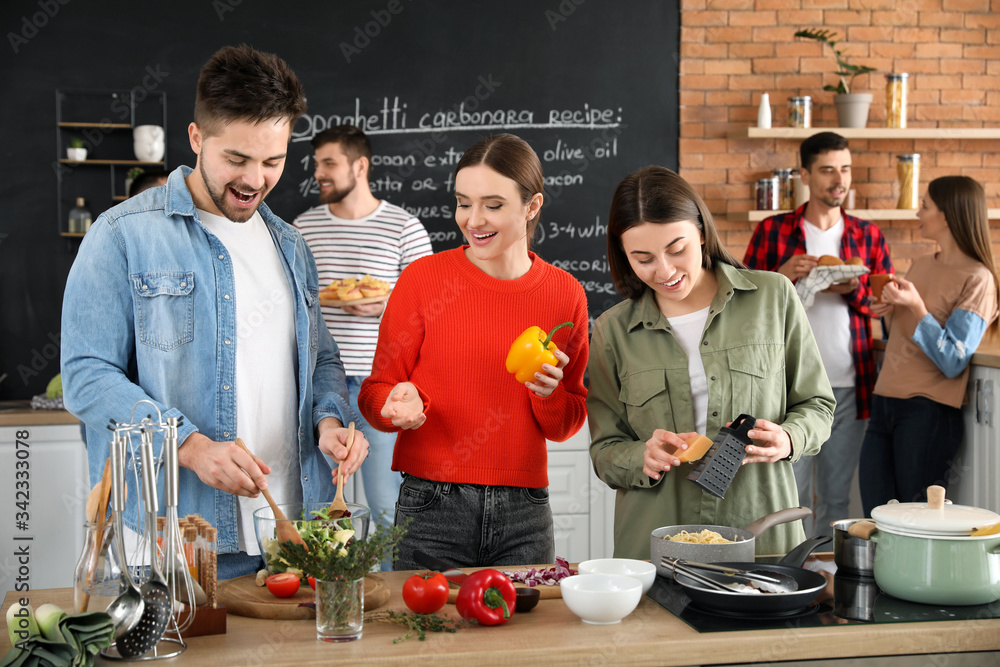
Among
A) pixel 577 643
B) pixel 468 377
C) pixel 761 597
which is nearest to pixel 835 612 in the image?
pixel 761 597

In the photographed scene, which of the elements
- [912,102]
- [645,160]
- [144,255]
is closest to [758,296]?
[144,255]

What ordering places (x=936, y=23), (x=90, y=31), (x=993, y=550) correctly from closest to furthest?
(x=993, y=550), (x=90, y=31), (x=936, y=23)

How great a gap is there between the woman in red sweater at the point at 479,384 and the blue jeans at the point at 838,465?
2127 mm

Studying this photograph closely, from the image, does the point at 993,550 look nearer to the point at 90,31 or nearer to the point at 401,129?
the point at 401,129

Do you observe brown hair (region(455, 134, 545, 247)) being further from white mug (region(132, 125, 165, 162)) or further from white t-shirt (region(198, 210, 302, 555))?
white mug (region(132, 125, 165, 162))

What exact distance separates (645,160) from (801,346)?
260 centimetres

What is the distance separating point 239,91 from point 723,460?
1.12m

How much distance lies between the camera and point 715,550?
5.13 feet

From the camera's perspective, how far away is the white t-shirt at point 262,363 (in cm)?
175

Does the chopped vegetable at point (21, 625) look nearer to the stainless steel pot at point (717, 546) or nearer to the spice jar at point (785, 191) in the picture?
the stainless steel pot at point (717, 546)

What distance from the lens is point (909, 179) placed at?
432 cm

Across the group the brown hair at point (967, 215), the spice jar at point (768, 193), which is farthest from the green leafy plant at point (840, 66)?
the brown hair at point (967, 215)

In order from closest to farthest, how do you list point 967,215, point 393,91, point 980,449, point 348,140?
point 980,449, point 967,215, point 348,140, point 393,91

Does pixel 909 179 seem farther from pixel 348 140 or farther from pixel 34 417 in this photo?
pixel 34 417
